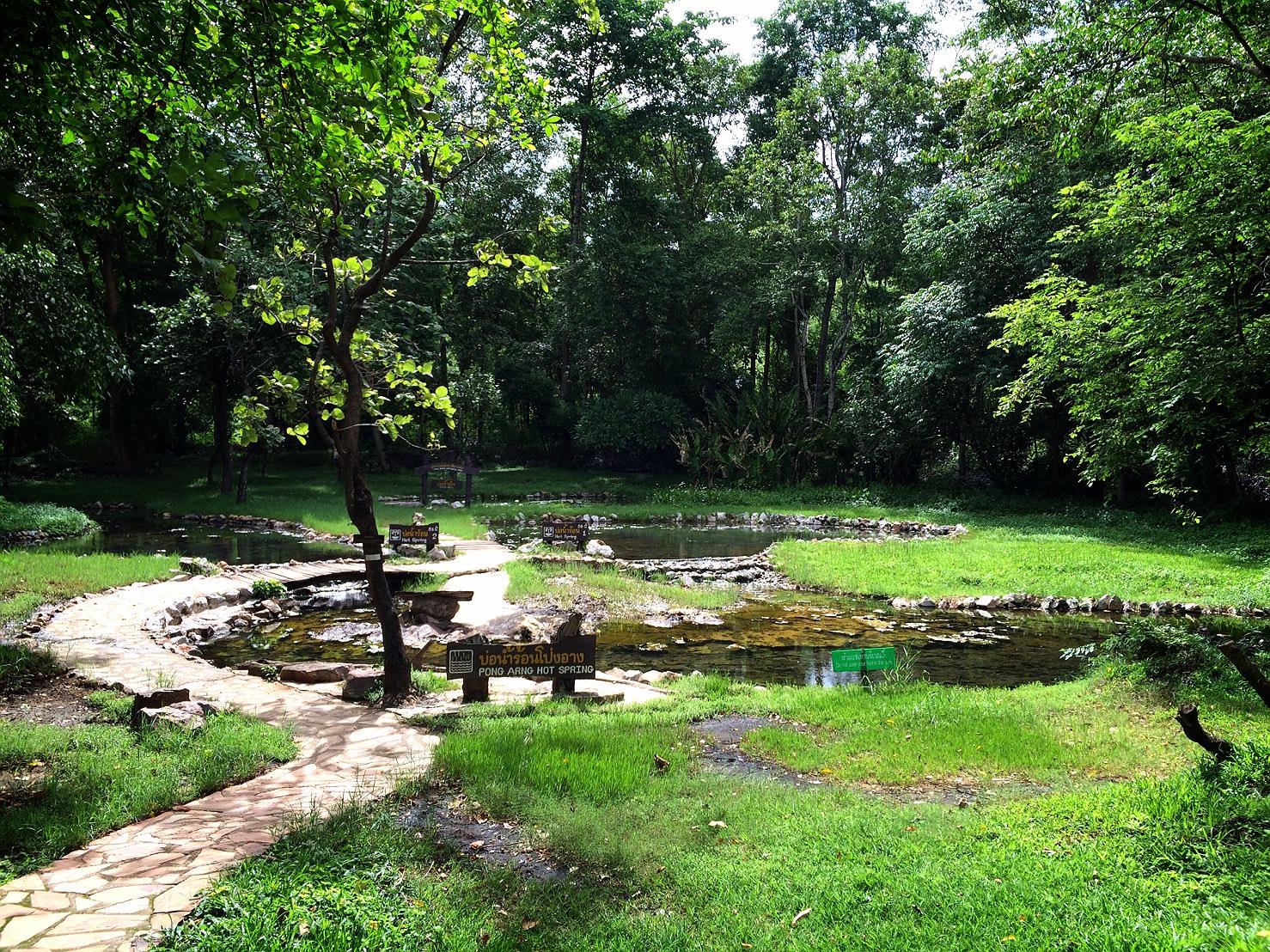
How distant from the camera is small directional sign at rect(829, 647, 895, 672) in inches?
292

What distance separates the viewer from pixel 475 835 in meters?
4.31

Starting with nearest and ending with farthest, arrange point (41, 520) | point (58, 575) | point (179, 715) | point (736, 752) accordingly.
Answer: point (179, 715), point (736, 752), point (58, 575), point (41, 520)

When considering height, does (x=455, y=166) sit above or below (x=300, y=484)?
above

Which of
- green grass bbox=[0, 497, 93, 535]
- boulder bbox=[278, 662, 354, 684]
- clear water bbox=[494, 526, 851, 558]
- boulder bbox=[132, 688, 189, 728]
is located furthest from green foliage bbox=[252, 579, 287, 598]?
green grass bbox=[0, 497, 93, 535]

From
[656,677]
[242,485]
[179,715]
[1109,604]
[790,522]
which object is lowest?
[656,677]

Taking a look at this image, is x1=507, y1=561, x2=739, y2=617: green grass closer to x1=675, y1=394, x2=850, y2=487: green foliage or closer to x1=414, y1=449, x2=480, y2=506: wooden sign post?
x1=414, y1=449, x2=480, y2=506: wooden sign post

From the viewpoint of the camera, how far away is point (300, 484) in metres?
28.2

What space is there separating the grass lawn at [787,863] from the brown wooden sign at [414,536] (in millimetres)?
9416

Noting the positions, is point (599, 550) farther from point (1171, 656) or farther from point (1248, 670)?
point (1248, 670)

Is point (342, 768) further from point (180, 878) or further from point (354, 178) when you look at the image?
point (354, 178)

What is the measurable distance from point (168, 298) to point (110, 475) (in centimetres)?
697

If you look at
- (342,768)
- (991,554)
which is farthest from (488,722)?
(991,554)

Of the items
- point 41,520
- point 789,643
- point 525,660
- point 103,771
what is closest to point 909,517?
point 789,643

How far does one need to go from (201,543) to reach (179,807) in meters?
15.2
